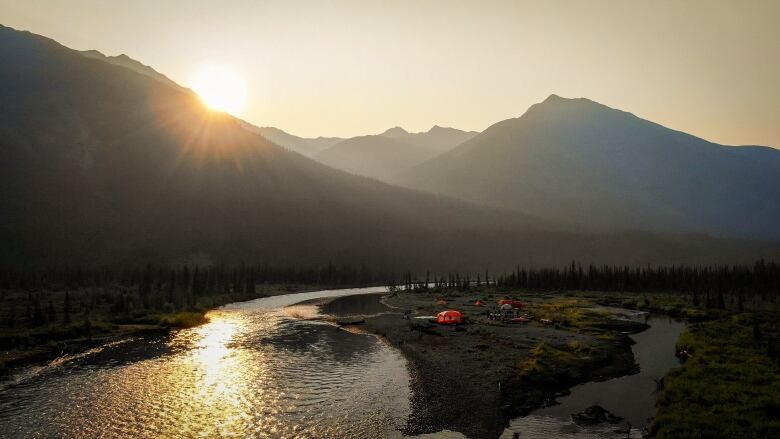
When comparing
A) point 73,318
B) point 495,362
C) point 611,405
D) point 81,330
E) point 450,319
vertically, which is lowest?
point 611,405

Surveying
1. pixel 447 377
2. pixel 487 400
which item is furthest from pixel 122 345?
pixel 487 400

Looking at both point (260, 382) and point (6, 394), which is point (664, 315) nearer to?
point (260, 382)

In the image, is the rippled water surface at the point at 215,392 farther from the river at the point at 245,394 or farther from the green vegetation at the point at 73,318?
the green vegetation at the point at 73,318

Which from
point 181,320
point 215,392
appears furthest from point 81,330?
point 215,392

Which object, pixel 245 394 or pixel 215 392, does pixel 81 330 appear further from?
pixel 245 394

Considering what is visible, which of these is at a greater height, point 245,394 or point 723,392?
point 723,392

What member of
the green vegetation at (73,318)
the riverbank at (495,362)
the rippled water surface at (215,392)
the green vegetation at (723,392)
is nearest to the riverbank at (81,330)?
the green vegetation at (73,318)
